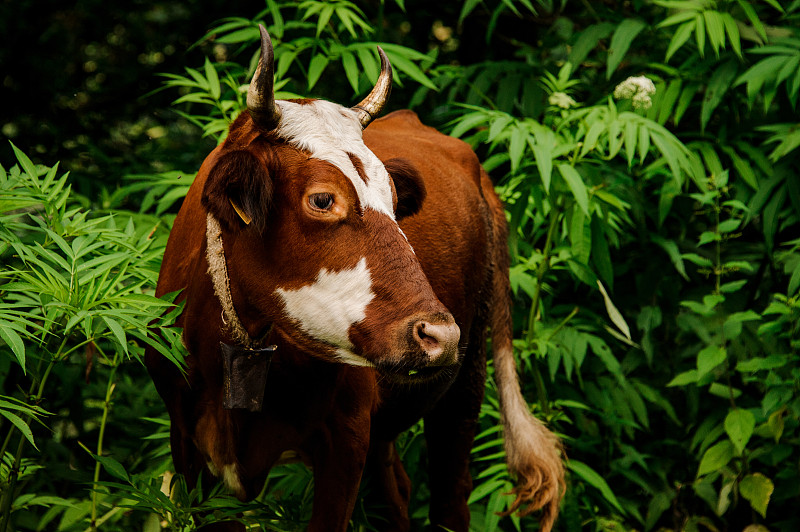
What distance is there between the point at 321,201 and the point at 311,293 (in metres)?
0.26

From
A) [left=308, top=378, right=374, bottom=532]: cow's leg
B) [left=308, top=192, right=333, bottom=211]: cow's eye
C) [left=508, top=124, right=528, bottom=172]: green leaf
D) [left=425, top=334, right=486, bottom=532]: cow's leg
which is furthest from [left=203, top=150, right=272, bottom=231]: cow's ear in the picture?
[left=425, top=334, right=486, bottom=532]: cow's leg

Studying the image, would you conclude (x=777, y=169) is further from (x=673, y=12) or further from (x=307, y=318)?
(x=307, y=318)

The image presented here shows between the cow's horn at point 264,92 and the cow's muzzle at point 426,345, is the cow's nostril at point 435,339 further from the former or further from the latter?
the cow's horn at point 264,92

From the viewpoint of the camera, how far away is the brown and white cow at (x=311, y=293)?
2.27 m

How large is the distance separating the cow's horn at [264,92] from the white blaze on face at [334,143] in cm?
5

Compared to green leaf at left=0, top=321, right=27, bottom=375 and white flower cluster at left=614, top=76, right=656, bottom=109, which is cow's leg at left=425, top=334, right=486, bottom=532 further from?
green leaf at left=0, top=321, right=27, bottom=375

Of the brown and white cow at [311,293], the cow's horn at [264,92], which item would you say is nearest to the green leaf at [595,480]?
the brown and white cow at [311,293]

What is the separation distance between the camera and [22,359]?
6.28 feet

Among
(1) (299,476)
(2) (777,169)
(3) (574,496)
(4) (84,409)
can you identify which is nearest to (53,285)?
(1) (299,476)

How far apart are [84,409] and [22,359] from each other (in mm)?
2564

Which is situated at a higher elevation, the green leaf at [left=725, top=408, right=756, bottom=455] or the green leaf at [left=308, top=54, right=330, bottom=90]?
the green leaf at [left=308, top=54, right=330, bottom=90]

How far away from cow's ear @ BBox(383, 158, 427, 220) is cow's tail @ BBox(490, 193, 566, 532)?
125 cm

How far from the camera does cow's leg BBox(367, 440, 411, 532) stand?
375cm

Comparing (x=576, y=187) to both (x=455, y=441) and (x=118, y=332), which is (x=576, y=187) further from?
(x=118, y=332)
